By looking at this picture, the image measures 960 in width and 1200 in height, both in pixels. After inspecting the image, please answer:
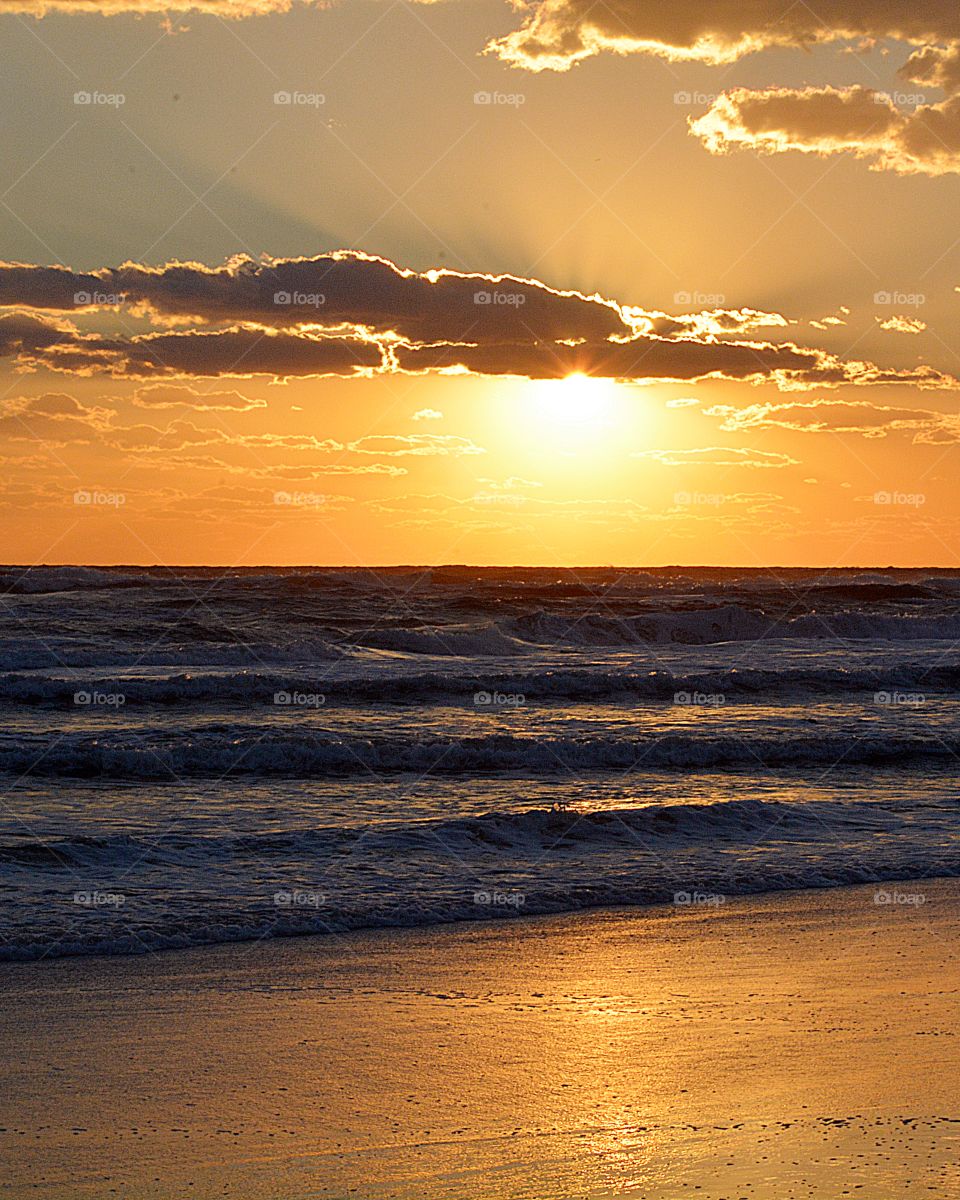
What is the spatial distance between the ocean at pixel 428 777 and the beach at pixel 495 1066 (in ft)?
4.29

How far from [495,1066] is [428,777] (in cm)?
1108

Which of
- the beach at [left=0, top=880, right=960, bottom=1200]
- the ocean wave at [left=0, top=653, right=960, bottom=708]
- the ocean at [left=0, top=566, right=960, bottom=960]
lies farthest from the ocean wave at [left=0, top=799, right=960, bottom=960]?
the ocean wave at [left=0, top=653, right=960, bottom=708]

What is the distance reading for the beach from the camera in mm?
5363

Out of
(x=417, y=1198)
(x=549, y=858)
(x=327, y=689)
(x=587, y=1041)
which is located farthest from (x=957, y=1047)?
(x=327, y=689)

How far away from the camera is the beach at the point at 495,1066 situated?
536 cm

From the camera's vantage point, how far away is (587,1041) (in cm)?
719

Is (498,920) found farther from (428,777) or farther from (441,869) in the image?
(428,777)

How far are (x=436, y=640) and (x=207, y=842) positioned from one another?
25900 millimetres

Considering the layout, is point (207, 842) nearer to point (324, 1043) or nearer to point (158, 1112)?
point (324, 1043)

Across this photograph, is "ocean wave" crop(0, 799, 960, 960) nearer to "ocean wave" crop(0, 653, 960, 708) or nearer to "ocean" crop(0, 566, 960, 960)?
"ocean" crop(0, 566, 960, 960)

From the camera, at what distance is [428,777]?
58.5 feet

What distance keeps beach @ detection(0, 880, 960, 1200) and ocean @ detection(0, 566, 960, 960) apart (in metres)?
1.31

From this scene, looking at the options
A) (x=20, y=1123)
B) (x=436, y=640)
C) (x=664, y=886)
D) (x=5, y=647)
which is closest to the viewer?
(x=20, y=1123)

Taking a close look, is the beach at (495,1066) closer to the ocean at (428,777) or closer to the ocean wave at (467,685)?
the ocean at (428,777)
